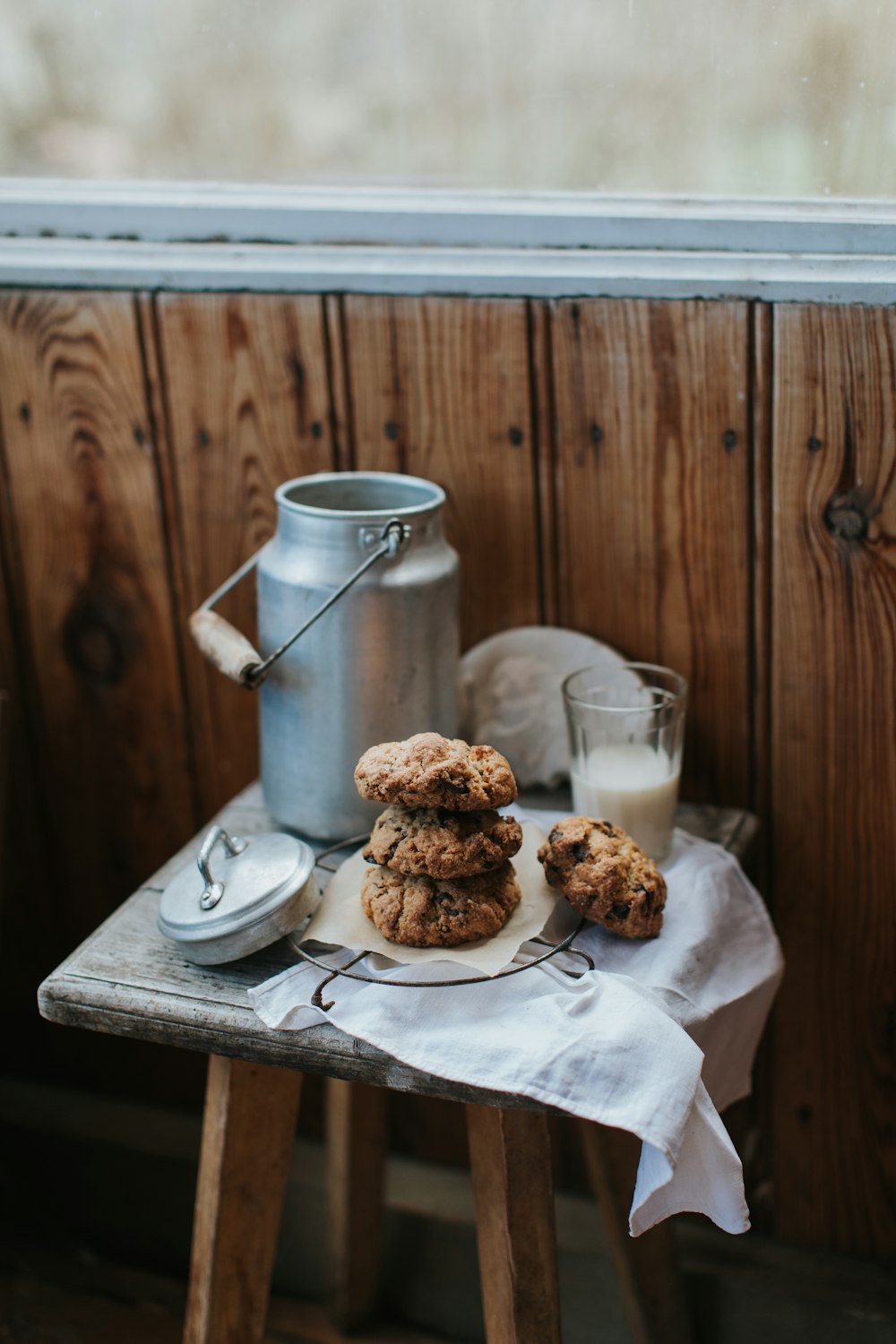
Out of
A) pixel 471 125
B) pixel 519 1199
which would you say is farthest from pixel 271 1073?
pixel 471 125

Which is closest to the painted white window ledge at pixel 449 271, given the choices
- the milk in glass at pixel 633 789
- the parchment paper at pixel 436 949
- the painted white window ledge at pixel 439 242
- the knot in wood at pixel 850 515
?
the painted white window ledge at pixel 439 242

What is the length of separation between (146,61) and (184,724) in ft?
2.37

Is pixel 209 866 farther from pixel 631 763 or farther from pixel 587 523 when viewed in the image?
pixel 587 523

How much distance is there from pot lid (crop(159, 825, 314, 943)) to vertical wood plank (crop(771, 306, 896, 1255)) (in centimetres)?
54

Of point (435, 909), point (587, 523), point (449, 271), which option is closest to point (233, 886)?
point (435, 909)

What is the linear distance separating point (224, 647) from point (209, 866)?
21 centimetres

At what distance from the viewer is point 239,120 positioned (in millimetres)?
1290

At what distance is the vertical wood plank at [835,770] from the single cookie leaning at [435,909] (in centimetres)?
45

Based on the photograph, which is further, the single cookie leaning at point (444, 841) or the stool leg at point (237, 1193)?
the stool leg at point (237, 1193)

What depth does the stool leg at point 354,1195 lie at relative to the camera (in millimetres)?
1381

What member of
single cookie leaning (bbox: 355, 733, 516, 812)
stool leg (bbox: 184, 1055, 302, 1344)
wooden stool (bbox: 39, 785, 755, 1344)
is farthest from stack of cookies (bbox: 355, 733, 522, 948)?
stool leg (bbox: 184, 1055, 302, 1344)

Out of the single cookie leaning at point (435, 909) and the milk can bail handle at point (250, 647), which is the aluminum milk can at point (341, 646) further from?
the single cookie leaning at point (435, 909)

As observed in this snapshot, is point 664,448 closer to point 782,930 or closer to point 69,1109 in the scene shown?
point 782,930

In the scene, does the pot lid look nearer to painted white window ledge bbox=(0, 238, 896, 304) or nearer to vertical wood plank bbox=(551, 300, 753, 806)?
vertical wood plank bbox=(551, 300, 753, 806)
